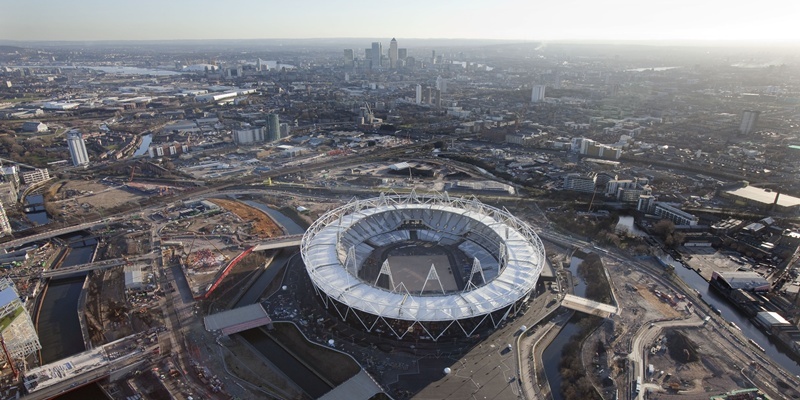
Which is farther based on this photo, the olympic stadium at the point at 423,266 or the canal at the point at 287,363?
the olympic stadium at the point at 423,266

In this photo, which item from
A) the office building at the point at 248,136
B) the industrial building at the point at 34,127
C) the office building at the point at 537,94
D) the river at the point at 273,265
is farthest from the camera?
the office building at the point at 537,94

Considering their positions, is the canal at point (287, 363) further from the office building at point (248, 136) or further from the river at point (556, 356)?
the office building at point (248, 136)

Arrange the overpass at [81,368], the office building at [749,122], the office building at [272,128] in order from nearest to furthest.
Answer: the overpass at [81,368], the office building at [749,122], the office building at [272,128]

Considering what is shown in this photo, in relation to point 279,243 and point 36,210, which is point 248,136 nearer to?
point 36,210

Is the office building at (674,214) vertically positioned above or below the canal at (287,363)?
above

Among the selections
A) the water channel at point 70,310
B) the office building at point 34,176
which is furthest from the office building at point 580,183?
the office building at point 34,176

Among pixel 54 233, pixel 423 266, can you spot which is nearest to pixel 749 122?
pixel 423 266
